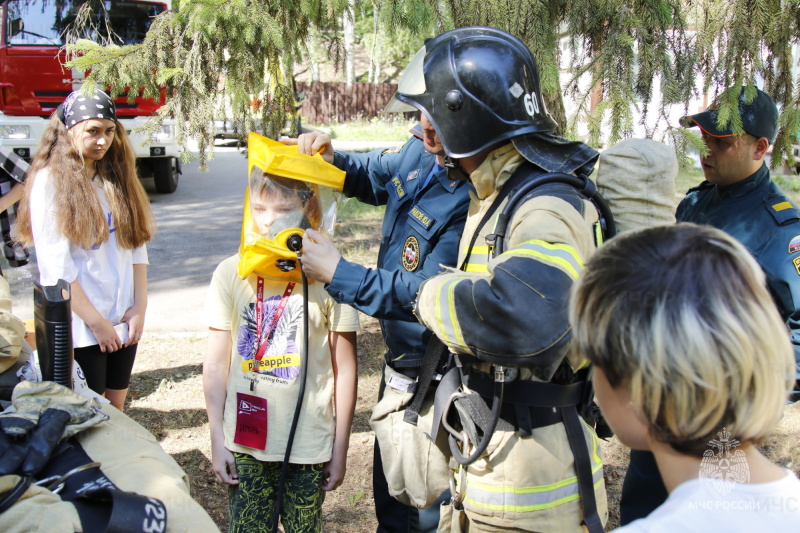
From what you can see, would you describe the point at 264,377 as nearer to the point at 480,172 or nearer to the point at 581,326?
the point at 480,172

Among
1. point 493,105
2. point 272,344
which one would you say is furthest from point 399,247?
point 493,105

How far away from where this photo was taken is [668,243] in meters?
1.08

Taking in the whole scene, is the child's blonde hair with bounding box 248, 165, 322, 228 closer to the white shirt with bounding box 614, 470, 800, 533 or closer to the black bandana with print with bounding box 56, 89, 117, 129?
the black bandana with print with bounding box 56, 89, 117, 129

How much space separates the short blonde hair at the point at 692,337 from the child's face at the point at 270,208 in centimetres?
152

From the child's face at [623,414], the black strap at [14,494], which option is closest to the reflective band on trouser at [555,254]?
the child's face at [623,414]

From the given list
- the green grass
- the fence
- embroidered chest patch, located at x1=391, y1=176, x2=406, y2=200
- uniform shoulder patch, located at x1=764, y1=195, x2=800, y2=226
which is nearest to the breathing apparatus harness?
embroidered chest patch, located at x1=391, y1=176, x2=406, y2=200

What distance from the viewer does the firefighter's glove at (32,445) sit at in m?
1.47

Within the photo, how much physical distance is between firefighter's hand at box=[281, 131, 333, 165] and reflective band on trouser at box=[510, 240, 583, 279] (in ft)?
3.94

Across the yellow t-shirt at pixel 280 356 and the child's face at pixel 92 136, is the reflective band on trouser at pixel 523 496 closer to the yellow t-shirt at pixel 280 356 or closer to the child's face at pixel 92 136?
the yellow t-shirt at pixel 280 356

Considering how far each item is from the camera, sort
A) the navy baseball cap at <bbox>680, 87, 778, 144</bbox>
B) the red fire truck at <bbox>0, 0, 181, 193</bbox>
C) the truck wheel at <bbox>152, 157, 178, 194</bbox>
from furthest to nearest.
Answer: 1. the truck wheel at <bbox>152, 157, 178, 194</bbox>
2. the red fire truck at <bbox>0, 0, 181, 193</bbox>
3. the navy baseball cap at <bbox>680, 87, 778, 144</bbox>

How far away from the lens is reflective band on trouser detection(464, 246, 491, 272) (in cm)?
186

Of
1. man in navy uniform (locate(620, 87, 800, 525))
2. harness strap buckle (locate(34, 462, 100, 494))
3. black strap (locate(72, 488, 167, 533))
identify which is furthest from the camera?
man in navy uniform (locate(620, 87, 800, 525))

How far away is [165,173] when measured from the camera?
11312 millimetres

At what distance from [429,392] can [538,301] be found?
2.77 ft
